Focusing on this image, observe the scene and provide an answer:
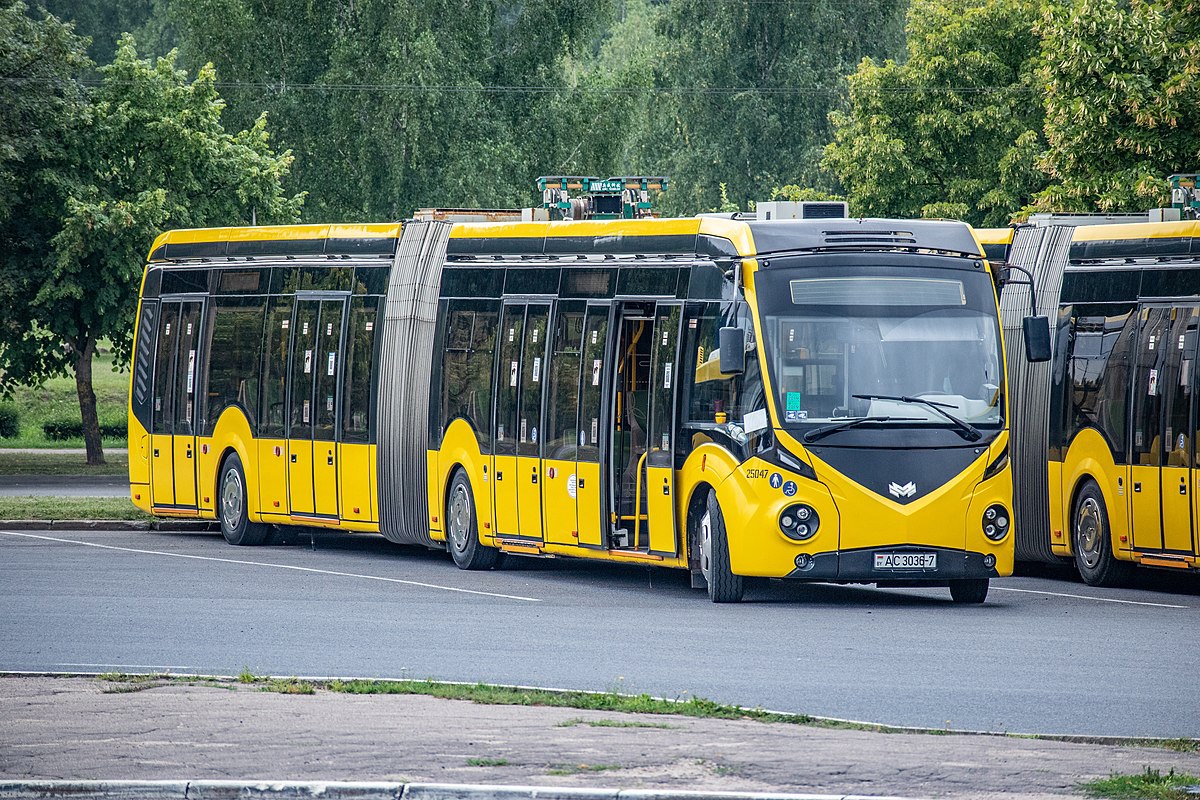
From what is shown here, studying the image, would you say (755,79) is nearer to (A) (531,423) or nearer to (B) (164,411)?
(B) (164,411)

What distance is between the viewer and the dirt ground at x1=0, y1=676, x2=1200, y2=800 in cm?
918

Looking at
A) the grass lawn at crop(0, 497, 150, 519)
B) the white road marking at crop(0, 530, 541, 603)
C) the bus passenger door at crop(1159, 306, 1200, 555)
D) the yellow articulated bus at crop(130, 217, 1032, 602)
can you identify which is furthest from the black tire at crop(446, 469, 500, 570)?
the grass lawn at crop(0, 497, 150, 519)

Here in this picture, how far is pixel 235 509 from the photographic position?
2614cm

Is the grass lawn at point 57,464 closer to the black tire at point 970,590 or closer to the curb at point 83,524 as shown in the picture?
the curb at point 83,524

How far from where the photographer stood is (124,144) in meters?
41.5

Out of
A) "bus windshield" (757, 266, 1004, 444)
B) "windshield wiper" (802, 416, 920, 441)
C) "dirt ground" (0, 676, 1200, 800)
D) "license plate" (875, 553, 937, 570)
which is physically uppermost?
"bus windshield" (757, 266, 1004, 444)

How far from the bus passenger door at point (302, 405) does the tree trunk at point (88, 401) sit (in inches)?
710

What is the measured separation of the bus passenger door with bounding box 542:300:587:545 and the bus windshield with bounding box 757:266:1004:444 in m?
3.12

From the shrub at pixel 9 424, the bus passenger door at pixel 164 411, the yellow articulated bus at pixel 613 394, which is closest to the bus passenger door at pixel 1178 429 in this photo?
the yellow articulated bus at pixel 613 394

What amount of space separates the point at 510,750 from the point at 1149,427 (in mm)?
11563

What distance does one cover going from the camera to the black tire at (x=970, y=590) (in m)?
18.5

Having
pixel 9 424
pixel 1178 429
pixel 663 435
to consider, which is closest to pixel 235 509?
pixel 663 435

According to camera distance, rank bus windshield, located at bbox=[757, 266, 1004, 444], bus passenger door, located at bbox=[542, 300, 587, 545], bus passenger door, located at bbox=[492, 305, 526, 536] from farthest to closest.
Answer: bus passenger door, located at bbox=[492, 305, 526, 536] < bus passenger door, located at bbox=[542, 300, 587, 545] < bus windshield, located at bbox=[757, 266, 1004, 444]

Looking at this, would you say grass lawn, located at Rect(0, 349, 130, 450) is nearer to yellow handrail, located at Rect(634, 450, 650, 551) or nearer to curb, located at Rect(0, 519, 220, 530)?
curb, located at Rect(0, 519, 220, 530)
